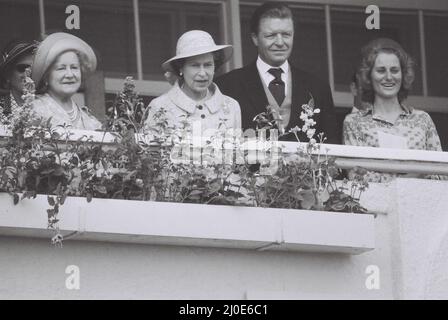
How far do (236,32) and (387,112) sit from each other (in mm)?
2622

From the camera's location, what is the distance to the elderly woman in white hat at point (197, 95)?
36.9ft

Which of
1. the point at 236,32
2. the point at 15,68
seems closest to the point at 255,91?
the point at 15,68

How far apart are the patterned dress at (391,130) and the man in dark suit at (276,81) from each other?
12 centimetres

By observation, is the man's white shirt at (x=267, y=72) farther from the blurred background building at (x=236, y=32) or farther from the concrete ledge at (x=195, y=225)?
the blurred background building at (x=236, y=32)

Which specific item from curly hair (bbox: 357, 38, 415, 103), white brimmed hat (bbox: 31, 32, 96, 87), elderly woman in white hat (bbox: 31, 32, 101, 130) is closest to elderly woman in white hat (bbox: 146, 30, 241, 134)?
elderly woman in white hat (bbox: 31, 32, 101, 130)

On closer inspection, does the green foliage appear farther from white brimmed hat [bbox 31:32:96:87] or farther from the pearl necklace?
white brimmed hat [bbox 31:32:96:87]

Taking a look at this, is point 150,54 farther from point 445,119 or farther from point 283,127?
point 283,127

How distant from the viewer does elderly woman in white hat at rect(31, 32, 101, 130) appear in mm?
11117

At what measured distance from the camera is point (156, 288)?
10750 mm

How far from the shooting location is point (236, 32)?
1431 cm

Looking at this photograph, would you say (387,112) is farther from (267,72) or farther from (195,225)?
(195,225)

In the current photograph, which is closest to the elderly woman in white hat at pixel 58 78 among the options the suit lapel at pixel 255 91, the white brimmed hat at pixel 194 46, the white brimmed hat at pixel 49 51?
the white brimmed hat at pixel 49 51

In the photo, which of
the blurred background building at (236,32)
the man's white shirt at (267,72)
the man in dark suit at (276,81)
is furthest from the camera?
the blurred background building at (236,32)

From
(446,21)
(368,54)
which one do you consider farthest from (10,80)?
(446,21)
